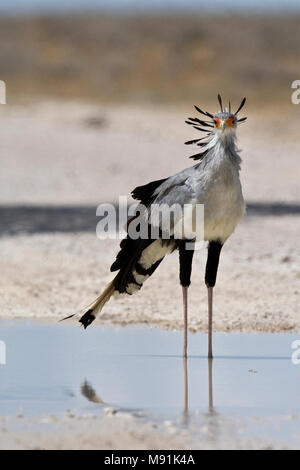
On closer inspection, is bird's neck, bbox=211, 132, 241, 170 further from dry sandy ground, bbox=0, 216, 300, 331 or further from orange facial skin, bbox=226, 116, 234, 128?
dry sandy ground, bbox=0, 216, 300, 331

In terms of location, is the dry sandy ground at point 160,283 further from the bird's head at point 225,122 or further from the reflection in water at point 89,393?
the bird's head at point 225,122

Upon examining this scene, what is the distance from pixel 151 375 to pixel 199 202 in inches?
47.5

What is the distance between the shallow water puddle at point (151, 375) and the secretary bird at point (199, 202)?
0.33 metres

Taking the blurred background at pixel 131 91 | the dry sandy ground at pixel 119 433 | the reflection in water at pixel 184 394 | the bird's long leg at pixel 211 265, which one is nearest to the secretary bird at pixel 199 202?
the bird's long leg at pixel 211 265

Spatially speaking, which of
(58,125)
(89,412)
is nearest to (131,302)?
(89,412)

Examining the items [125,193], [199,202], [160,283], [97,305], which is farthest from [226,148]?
[125,193]

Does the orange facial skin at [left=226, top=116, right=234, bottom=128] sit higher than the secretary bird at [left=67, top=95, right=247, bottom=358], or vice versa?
the orange facial skin at [left=226, top=116, right=234, bottom=128]

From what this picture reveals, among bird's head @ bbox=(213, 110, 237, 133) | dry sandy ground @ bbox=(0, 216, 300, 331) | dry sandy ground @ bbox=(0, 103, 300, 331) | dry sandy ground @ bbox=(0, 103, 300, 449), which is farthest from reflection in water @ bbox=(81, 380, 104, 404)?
dry sandy ground @ bbox=(0, 103, 300, 331)

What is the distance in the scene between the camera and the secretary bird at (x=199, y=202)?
7715 mm

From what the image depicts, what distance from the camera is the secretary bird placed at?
7715 mm

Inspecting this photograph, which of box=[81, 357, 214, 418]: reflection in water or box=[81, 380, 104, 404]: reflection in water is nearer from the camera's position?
box=[81, 357, 214, 418]: reflection in water

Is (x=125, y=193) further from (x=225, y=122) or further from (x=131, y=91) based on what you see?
(x=131, y=91)

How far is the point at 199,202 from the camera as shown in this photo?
7.71m

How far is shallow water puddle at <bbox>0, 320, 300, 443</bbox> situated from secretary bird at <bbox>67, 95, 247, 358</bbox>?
1.09 ft
